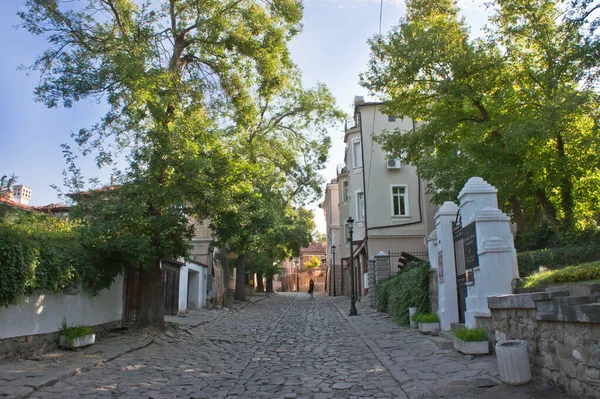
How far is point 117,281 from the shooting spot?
13.7 metres

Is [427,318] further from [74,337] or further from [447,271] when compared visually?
[74,337]

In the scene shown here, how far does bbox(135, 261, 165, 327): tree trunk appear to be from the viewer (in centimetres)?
1298

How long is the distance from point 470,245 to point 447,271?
182 centimetres

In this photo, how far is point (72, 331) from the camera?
395 inches

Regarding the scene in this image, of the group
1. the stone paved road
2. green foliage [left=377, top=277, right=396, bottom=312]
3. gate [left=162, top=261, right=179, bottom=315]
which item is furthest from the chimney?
green foliage [left=377, top=277, right=396, bottom=312]

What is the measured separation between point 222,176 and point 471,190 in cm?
645

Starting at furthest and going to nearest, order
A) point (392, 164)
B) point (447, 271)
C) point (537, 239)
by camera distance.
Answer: point (392, 164)
point (537, 239)
point (447, 271)

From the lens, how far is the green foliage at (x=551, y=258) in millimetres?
11117

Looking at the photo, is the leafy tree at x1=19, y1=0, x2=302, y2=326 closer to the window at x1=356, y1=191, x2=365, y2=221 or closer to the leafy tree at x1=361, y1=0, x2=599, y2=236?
the leafy tree at x1=361, y1=0, x2=599, y2=236

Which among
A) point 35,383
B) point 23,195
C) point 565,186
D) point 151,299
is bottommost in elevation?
point 35,383

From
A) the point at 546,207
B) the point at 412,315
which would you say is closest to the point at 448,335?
the point at 412,315

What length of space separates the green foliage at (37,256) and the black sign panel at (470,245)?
790 cm

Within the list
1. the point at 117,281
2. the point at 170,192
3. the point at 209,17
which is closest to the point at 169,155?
the point at 170,192

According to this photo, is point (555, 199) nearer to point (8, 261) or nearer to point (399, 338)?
point (399, 338)
